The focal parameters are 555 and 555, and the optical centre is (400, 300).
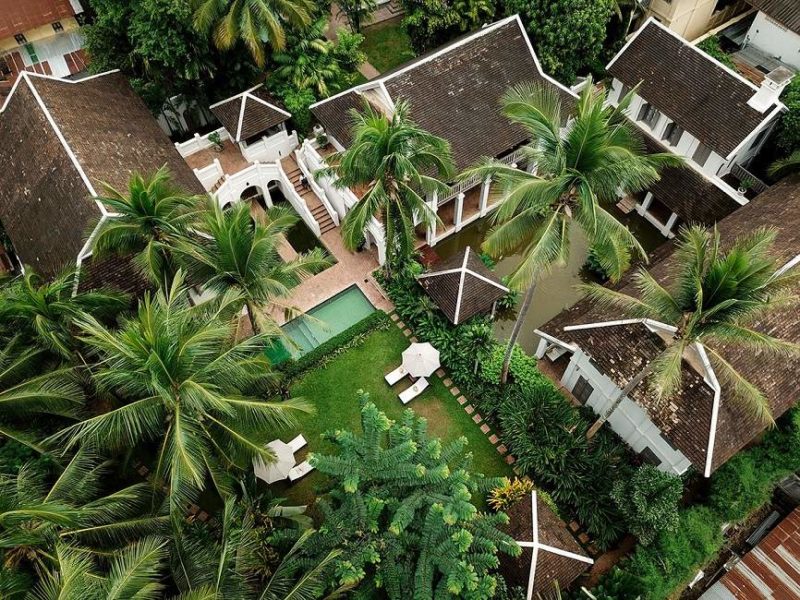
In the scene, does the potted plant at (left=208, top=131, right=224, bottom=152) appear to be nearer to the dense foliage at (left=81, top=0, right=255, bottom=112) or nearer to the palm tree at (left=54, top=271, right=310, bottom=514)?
the dense foliage at (left=81, top=0, right=255, bottom=112)

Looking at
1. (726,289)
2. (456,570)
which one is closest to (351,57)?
(726,289)

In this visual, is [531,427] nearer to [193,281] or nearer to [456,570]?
[456,570]

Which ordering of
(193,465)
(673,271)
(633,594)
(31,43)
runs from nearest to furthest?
(193,465) → (633,594) → (673,271) → (31,43)

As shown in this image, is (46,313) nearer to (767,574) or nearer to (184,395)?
(184,395)

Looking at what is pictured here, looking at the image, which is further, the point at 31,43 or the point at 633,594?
the point at 31,43

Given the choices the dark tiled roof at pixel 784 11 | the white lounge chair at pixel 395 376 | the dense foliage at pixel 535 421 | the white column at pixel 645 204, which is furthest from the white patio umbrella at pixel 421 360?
the dark tiled roof at pixel 784 11

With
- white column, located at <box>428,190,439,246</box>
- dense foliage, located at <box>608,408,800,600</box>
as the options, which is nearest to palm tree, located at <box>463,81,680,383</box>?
white column, located at <box>428,190,439,246</box>

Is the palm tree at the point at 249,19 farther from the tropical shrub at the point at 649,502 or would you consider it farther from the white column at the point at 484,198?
the tropical shrub at the point at 649,502
